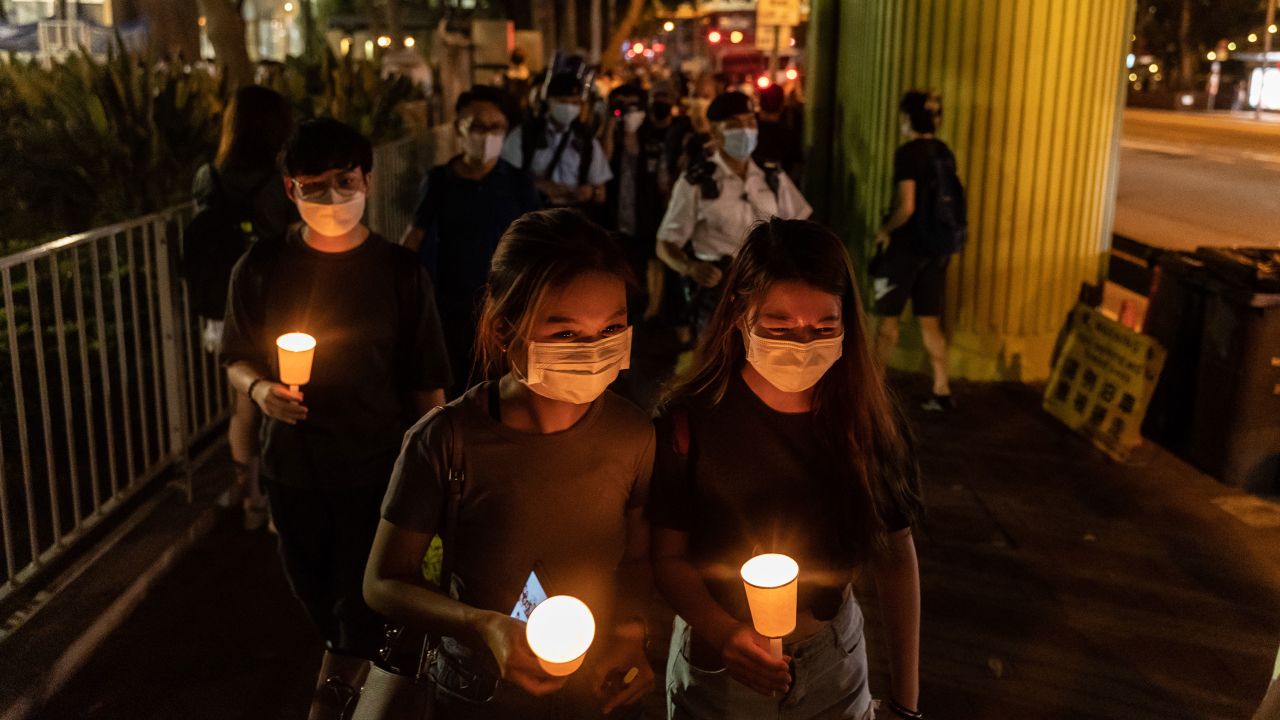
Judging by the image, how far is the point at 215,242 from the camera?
18.3 ft

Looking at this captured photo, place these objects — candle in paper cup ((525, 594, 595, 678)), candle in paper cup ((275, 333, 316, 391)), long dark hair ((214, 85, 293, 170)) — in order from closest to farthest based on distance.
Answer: candle in paper cup ((525, 594, 595, 678)) → candle in paper cup ((275, 333, 316, 391)) → long dark hair ((214, 85, 293, 170))

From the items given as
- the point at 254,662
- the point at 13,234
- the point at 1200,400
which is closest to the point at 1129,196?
the point at 1200,400

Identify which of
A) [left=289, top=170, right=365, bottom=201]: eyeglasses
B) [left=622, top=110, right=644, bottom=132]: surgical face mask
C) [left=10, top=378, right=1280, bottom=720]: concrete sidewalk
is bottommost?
[left=10, top=378, right=1280, bottom=720]: concrete sidewalk

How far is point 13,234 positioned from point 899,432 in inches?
337

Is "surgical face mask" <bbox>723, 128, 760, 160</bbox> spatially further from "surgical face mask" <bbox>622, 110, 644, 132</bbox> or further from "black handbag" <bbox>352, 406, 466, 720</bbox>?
"surgical face mask" <bbox>622, 110, 644, 132</bbox>

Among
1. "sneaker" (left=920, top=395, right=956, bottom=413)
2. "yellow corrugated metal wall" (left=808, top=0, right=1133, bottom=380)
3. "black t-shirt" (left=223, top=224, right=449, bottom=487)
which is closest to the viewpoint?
"black t-shirt" (left=223, top=224, right=449, bottom=487)

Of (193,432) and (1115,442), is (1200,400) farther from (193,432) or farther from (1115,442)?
(193,432)

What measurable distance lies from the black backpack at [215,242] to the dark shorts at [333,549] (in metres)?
2.06

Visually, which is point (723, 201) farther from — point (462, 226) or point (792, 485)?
point (792, 485)

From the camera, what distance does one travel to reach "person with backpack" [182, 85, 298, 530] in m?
5.43

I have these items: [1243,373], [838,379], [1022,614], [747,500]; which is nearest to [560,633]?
[747,500]

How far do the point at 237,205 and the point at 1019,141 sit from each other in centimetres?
557

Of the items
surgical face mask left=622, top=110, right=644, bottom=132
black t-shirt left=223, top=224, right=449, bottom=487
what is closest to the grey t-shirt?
black t-shirt left=223, top=224, right=449, bottom=487

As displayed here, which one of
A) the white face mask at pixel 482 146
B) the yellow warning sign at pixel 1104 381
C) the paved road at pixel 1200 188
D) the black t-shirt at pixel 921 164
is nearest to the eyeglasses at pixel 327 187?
the white face mask at pixel 482 146
